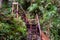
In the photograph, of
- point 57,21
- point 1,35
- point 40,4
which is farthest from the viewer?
point 40,4

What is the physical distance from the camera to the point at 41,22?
42.2 feet

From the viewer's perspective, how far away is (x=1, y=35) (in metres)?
9.38

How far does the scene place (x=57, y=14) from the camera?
43.8ft

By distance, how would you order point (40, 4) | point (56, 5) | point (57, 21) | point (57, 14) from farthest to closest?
1. point (40, 4)
2. point (56, 5)
3. point (57, 14)
4. point (57, 21)

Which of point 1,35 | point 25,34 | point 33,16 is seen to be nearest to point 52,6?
point 33,16

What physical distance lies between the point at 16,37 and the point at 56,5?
18.3 ft

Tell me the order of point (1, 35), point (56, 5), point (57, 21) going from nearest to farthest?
point (1, 35), point (57, 21), point (56, 5)

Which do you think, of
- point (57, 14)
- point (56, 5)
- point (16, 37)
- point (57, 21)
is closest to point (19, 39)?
point (16, 37)

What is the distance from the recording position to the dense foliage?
9.70m

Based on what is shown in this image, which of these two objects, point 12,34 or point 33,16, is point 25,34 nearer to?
point 12,34

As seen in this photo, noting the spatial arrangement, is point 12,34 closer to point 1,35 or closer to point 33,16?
point 1,35

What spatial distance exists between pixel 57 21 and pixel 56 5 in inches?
100

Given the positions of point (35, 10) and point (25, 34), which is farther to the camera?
point (35, 10)

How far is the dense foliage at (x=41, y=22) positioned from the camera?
970cm
